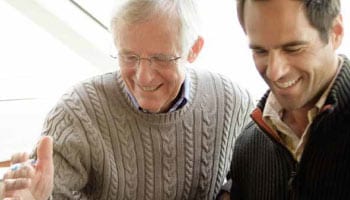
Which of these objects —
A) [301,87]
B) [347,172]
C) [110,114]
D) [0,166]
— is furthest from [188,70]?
[0,166]

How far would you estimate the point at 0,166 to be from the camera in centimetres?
197

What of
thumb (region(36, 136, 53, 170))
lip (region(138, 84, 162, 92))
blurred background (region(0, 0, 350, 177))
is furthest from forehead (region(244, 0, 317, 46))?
blurred background (region(0, 0, 350, 177))

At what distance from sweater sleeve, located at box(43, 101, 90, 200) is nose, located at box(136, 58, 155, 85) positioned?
21 cm

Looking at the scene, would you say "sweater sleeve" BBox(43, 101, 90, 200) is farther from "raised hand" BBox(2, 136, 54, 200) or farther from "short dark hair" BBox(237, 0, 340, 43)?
"short dark hair" BBox(237, 0, 340, 43)

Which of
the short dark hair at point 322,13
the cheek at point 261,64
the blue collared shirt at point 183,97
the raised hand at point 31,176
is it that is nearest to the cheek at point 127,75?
the blue collared shirt at point 183,97

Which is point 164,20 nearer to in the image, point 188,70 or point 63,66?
point 188,70

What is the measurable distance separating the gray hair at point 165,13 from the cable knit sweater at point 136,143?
0.21 m

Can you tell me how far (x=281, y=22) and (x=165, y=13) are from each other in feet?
1.19

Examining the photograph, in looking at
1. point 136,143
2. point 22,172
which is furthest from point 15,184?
point 136,143

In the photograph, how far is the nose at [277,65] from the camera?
3.61ft

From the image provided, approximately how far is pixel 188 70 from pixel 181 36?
0.26m

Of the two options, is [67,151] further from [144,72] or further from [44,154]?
[144,72]

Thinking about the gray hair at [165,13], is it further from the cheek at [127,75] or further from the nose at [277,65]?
the nose at [277,65]

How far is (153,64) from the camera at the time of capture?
4.51 ft
